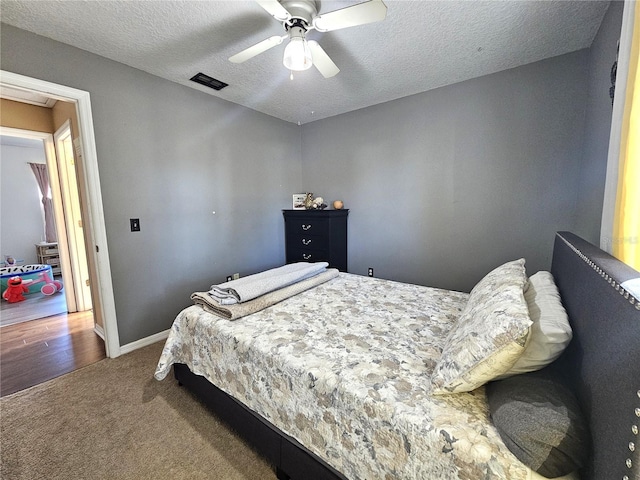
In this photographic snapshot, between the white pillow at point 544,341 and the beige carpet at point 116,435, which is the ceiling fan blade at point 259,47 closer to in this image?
the white pillow at point 544,341

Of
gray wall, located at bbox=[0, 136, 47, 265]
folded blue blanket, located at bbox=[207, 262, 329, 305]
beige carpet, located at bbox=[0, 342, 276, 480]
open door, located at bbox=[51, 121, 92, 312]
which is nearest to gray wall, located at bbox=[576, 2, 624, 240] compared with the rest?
folded blue blanket, located at bbox=[207, 262, 329, 305]

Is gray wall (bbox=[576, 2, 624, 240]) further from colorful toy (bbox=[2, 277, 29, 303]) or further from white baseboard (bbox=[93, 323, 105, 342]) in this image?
colorful toy (bbox=[2, 277, 29, 303])

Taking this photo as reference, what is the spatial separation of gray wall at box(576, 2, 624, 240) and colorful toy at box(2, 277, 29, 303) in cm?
652

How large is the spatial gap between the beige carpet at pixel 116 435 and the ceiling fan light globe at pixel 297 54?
224 cm

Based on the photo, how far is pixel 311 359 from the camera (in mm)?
1149

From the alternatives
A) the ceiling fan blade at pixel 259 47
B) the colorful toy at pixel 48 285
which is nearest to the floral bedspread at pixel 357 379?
the ceiling fan blade at pixel 259 47

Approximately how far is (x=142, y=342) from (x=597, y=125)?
4.10 meters

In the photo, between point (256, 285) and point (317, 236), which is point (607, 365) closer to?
point (256, 285)

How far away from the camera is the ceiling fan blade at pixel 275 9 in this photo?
1342mm

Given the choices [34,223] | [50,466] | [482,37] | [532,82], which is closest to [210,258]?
[50,466]

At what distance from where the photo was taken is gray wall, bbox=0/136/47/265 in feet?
15.9

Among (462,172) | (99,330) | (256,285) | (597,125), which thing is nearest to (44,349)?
(99,330)

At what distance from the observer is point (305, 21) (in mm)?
1596

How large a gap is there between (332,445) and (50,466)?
4.85 ft
